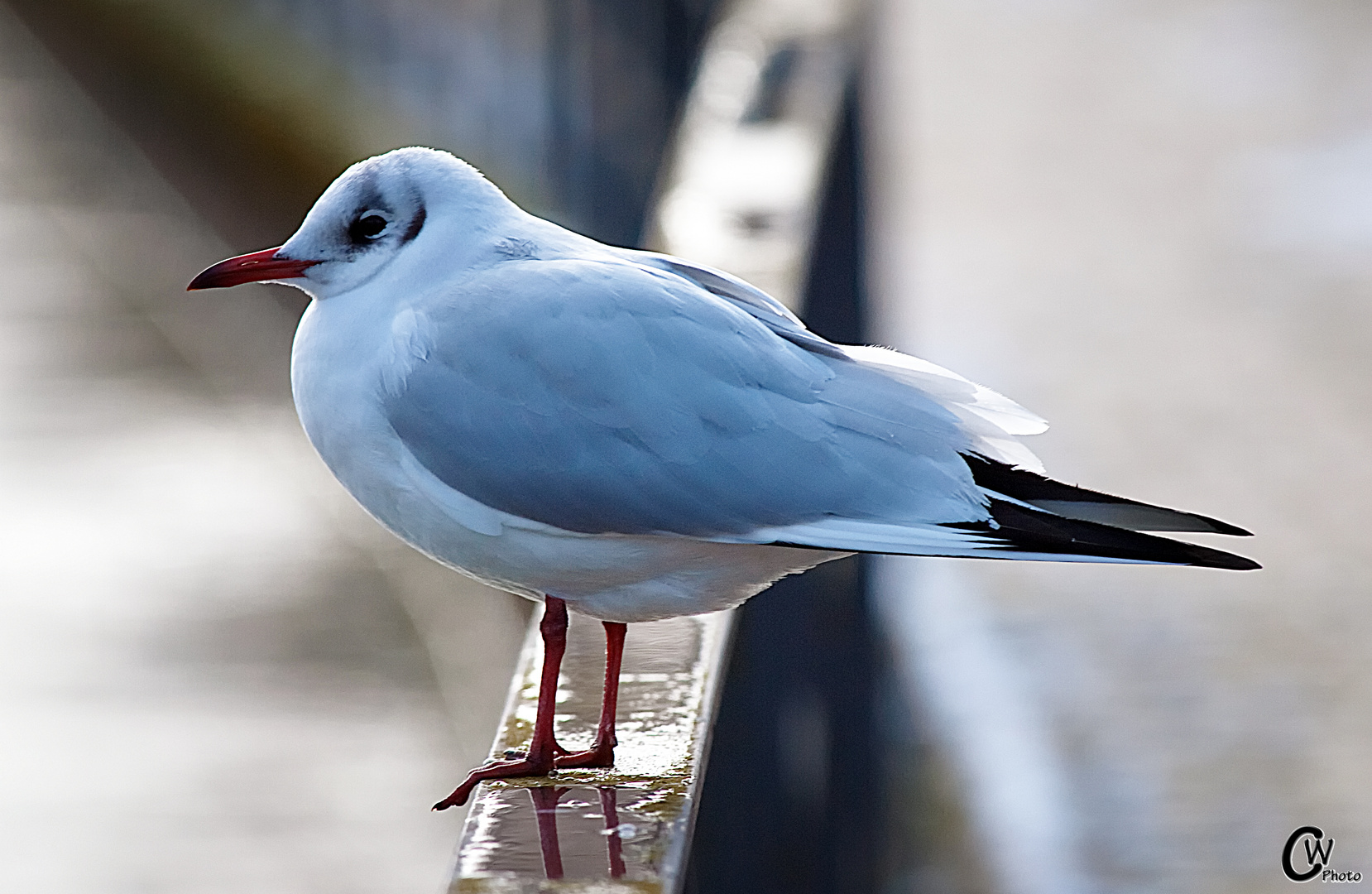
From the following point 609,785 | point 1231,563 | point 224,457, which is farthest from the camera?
point 224,457

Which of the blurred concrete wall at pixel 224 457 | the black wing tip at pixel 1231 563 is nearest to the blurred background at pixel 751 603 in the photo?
the blurred concrete wall at pixel 224 457

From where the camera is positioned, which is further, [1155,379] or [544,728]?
[1155,379]

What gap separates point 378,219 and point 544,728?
68 centimetres

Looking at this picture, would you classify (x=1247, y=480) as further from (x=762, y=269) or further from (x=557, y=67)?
(x=762, y=269)

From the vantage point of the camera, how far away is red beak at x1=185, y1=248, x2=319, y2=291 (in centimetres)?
244

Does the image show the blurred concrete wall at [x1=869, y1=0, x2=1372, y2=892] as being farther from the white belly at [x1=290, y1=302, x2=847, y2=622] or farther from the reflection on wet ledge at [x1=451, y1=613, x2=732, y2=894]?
the white belly at [x1=290, y1=302, x2=847, y2=622]

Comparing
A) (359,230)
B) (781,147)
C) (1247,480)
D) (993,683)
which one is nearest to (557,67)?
(781,147)

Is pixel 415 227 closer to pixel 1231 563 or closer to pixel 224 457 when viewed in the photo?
pixel 1231 563

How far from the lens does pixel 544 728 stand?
240 centimetres

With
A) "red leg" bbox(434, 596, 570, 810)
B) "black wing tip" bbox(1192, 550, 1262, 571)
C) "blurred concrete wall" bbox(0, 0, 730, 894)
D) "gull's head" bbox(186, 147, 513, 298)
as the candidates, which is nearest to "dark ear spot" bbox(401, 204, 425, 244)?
"gull's head" bbox(186, 147, 513, 298)

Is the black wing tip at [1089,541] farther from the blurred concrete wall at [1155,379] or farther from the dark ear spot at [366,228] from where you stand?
the blurred concrete wall at [1155,379]

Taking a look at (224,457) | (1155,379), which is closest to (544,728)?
(224,457)

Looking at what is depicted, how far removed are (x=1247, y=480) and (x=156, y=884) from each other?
4686 millimetres

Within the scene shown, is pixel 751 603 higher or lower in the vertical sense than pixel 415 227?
lower
